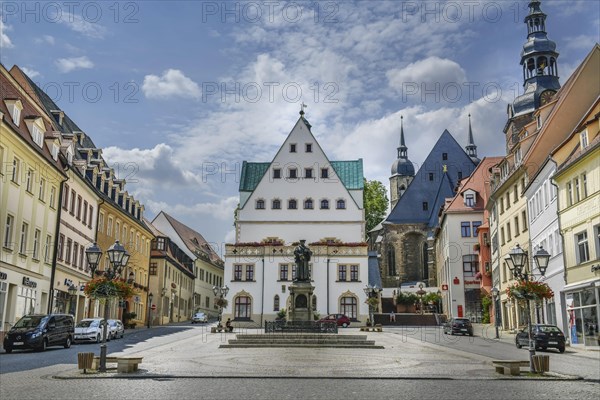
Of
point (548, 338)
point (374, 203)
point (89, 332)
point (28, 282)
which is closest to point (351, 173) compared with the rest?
point (374, 203)

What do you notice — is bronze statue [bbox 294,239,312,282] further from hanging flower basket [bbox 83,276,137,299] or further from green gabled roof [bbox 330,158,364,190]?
green gabled roof [bbox 330,158,364,190]

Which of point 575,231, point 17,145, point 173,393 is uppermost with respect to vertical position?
point 17,145

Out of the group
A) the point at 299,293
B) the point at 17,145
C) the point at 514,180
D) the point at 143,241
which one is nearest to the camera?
the point at 17,145

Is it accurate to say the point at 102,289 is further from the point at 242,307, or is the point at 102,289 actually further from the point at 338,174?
the point at 338,174

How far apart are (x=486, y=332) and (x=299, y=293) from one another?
55.9ft

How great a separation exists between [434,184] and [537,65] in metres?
24.2

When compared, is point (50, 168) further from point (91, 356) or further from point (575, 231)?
point (575, 231)

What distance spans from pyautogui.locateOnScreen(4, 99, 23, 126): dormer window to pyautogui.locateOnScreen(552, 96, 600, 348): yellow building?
2730cm

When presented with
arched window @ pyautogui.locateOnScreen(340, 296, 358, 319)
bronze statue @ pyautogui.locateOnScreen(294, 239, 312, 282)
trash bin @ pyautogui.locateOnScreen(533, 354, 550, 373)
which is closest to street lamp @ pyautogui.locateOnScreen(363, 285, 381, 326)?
arched window @ pyautogui.locateOnScreen(340, 296, 358, 319)

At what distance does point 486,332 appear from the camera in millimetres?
46844

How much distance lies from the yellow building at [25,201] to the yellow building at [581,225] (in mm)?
26932

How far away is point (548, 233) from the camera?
123ft

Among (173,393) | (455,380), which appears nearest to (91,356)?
(173,393)

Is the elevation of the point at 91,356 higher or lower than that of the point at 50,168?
lower
